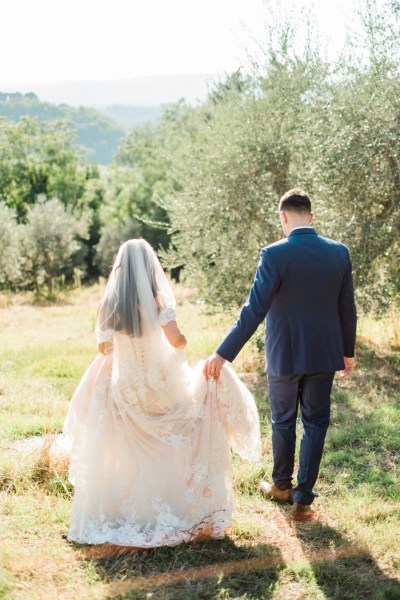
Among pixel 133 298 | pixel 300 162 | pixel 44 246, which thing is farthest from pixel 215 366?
pixel 44 246

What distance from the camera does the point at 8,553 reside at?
418 centimetres

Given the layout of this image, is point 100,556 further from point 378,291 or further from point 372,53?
point 372,53

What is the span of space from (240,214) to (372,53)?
3080 mm

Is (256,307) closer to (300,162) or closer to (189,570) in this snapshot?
(189,570)

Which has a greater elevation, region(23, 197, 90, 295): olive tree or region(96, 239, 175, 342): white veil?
region(96, 239, 175, 342): white veil

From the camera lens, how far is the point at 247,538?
466cm

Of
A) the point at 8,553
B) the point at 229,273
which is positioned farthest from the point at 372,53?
the point at 8,553

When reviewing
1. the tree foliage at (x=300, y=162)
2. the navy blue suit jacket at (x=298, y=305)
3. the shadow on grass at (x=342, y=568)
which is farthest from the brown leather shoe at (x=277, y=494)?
the tree foliage at (x=300, y=162)

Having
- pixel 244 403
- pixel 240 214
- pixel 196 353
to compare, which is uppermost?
pixel 240 214

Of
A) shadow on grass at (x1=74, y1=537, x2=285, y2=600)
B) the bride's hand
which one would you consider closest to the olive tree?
the bride's hand

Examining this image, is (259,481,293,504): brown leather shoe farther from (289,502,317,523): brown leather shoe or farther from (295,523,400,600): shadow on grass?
(295,523,400,600): shadow on grass

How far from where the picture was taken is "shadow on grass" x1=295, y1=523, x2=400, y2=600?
3896 mm

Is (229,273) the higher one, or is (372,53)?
(372,53)

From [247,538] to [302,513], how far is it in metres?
0.51
